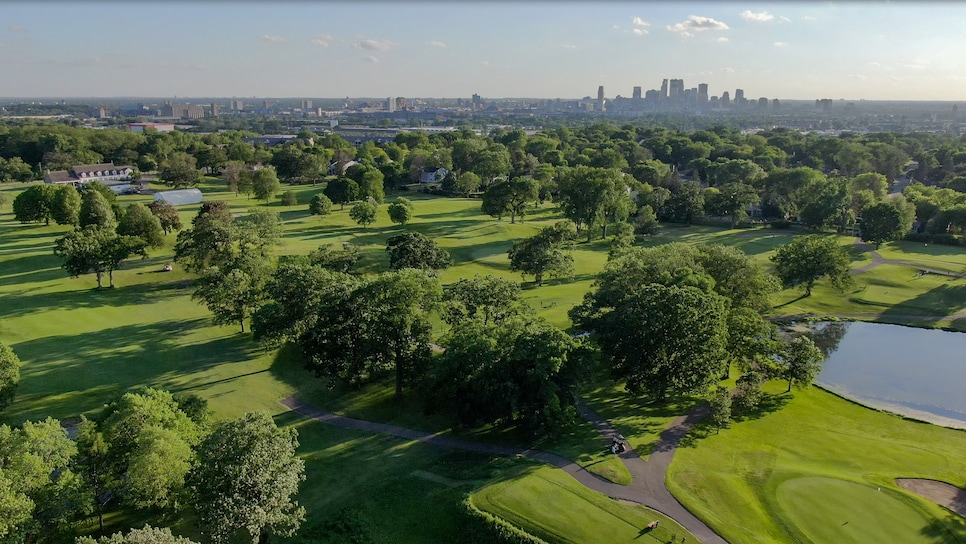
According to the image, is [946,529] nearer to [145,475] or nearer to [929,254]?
[145,475]

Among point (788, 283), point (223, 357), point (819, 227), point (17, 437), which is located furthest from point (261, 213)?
point (819, 227)

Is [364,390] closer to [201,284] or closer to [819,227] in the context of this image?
[201,284]

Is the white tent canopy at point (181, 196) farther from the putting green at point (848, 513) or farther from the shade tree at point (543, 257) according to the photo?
the putting green at point (848, 513)

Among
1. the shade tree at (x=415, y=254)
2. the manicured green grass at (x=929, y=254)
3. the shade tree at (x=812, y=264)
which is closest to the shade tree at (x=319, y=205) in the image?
the shade tree at (x=415, y=254)

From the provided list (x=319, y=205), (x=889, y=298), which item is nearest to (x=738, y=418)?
(x=889, y=298)

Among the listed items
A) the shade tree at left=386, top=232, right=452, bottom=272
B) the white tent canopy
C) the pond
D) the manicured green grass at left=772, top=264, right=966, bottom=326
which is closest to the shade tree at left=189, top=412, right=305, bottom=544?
the shade tree at left=386, top=232, right=452, bottom=272

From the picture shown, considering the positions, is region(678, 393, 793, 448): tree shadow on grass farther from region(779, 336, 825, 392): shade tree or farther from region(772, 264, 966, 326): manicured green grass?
region(772, 264, 966, 326): manicured green grass

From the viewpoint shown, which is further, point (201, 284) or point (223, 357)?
point (201, 284)
